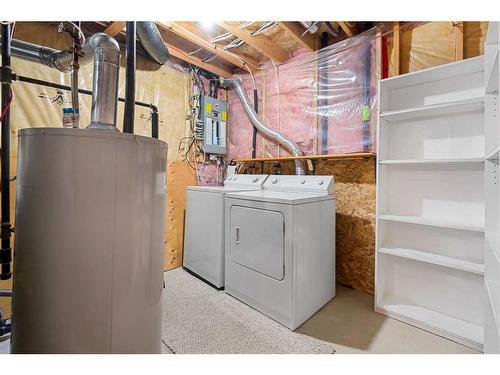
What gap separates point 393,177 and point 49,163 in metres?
2.31

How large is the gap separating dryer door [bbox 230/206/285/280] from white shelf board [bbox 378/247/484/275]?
86cm

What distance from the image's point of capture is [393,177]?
213 centimetres

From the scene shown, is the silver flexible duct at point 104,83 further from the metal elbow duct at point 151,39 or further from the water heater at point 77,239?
the metal elbow duct at point 151,39

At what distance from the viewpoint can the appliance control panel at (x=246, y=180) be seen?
282 cm

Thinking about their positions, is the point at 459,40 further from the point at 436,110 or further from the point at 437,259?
the point at 437,259

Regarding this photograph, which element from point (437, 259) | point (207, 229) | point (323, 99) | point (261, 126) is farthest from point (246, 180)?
point (437, 259)

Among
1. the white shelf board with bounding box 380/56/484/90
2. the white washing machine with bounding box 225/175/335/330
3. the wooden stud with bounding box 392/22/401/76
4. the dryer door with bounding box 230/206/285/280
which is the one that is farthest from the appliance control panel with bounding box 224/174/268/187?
the wooden stud with bounding box 392/22/401/76

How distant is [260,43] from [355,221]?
6.72 ft

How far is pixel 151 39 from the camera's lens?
2188 millimetres

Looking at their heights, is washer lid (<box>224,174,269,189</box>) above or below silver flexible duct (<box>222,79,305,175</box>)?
below

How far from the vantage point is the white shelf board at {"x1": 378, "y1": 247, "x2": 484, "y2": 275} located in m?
1.64

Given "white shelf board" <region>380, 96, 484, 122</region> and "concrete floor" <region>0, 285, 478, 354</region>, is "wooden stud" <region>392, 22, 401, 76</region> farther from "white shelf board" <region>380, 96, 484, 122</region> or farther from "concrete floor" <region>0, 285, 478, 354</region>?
"concrete floor" <region>0, 285, 478, 354</region>

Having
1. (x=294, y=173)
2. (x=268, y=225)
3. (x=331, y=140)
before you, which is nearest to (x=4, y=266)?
(x=268, y=225)
